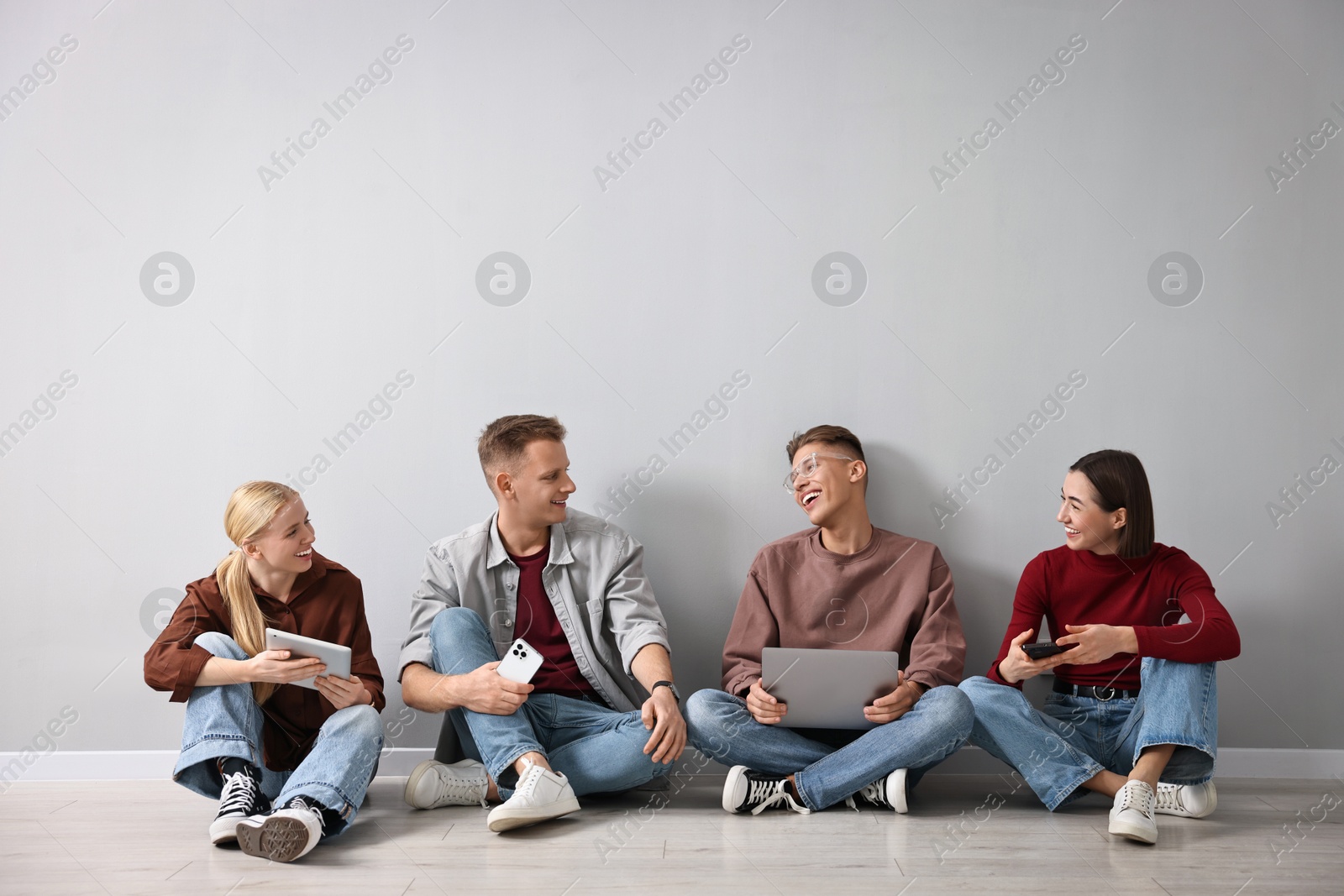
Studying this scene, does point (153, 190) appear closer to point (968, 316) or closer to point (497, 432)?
point (497, 432)


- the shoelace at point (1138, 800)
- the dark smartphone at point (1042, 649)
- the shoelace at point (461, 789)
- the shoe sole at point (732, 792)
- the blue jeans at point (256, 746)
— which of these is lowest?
the shoelace at point (461, 789)

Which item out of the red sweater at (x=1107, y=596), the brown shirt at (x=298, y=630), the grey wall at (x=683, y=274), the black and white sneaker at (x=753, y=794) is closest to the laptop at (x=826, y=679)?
the black and white sneaker at (x=753, y=794)

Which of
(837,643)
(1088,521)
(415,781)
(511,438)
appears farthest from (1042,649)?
(415,781)

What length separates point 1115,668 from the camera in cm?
245

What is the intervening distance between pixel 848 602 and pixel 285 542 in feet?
4.83

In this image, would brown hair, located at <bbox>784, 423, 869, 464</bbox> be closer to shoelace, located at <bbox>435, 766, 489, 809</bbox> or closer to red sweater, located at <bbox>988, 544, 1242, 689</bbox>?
red sweater, located at <bbox>988, 544, 1242, 689</bbox>

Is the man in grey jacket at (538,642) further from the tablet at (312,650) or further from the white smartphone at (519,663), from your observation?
the tablet at (312,650)

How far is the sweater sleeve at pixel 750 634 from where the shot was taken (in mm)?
2455

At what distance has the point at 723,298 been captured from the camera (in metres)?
2.78

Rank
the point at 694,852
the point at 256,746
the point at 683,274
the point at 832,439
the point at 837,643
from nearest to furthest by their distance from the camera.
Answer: the point at 694,852
the point at 256,746
the point at 837,643
the point at 832,439
the point at 683,274

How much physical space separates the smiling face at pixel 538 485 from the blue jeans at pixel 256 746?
632 mm

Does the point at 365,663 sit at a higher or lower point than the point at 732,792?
higher

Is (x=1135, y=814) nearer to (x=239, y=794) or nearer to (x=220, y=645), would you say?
(x=239, y=794)

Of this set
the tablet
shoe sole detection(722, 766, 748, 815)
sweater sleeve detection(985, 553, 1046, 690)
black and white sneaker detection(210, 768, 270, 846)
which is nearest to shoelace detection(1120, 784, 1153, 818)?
sweater sleeve detection(985, 553, 1046, 690)
